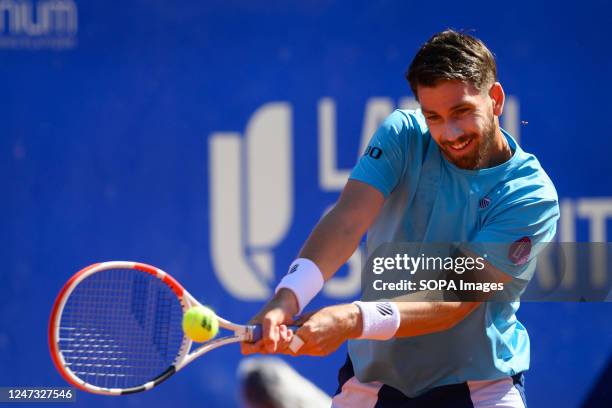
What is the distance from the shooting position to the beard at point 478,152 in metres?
2.86

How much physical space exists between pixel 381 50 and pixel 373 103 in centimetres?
23

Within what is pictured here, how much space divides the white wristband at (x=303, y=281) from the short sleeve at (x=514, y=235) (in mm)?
468

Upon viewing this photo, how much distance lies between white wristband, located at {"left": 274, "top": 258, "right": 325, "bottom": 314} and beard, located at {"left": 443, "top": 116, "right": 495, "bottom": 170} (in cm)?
51

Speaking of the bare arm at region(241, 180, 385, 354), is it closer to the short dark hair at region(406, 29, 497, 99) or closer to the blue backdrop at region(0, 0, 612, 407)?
the short dark hair at region(406, 29, 497, 99)

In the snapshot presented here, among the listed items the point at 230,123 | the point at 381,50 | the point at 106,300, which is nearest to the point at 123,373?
the point at 106,300

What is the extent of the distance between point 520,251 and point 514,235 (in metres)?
0.05

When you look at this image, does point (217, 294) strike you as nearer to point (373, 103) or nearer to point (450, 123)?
point (373, 103)

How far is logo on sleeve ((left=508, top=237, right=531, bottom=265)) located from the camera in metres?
2.86

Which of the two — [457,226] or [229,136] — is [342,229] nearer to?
[457,226]

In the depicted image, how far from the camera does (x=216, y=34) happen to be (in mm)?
4508

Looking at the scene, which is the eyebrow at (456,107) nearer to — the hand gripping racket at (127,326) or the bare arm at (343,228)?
the bare arm at (343,228)

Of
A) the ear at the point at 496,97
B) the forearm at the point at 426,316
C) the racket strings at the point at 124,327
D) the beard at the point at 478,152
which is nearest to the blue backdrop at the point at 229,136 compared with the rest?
the racket strings at the point at 124,327

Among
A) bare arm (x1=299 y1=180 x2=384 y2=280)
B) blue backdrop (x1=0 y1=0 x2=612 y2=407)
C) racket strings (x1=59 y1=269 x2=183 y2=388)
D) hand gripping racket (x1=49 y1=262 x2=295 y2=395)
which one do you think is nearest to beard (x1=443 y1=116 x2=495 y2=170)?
bare arm (x1=299 y1=180 x2=384 y2=280)

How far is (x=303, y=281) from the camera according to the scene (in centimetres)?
270
